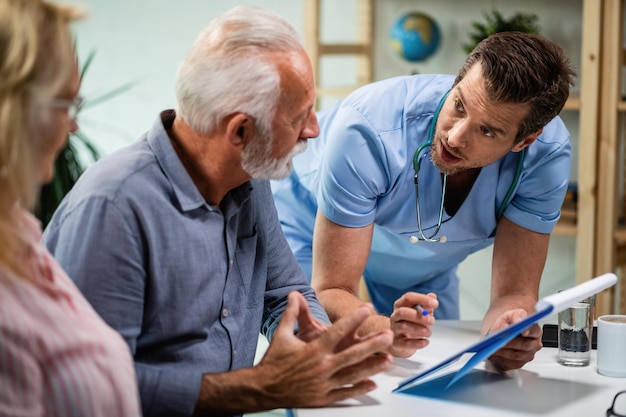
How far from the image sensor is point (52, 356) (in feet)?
3.07

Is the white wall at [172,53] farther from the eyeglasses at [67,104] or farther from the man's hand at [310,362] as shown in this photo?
the eyeglasses at [67,104]

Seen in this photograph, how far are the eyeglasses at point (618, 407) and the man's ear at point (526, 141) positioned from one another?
566 mm

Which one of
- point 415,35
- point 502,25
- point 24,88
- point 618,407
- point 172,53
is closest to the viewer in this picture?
point 24,88

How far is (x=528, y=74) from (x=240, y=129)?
62 cm

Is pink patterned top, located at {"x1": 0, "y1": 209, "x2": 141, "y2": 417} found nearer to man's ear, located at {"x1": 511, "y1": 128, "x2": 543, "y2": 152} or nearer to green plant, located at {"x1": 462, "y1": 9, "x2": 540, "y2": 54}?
man's ear, located at {"x1": 511, "y1": 128, "x2": 543, "y2": 152}

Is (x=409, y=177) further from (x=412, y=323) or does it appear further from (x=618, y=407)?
(x=618, y=407)

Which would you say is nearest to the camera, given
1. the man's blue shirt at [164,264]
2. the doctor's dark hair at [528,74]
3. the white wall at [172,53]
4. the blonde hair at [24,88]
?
the blonde hair at [24,88]

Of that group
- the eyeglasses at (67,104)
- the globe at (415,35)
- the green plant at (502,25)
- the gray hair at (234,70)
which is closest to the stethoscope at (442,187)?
the gray hair at (234,70)

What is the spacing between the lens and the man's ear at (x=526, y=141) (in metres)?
1.79

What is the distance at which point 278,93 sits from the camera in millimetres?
1377

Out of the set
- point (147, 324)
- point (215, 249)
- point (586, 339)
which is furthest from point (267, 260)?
point (586, 339)

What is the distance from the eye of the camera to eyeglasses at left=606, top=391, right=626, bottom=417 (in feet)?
4.40

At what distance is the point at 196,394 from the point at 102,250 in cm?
24

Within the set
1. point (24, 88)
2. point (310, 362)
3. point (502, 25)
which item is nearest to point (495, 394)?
point (310, 362)
